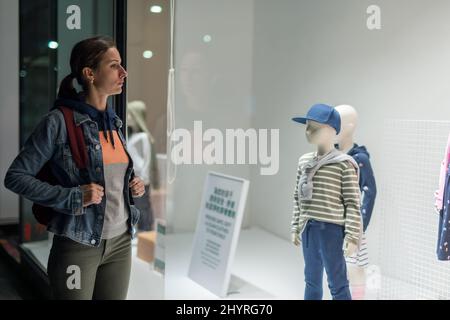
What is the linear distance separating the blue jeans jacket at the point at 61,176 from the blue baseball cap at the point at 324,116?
0.86 m

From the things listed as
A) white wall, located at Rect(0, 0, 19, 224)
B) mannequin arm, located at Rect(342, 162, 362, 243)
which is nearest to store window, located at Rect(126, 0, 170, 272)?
white wall, located at Rect(0, 0, 19, 224)

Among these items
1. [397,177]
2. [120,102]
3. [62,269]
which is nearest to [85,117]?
[120,102]

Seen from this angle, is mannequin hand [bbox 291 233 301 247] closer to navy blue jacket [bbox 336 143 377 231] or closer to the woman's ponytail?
navy blue jacket [bbox 336 143 377 231]

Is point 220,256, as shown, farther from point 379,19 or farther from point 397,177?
point 379,19

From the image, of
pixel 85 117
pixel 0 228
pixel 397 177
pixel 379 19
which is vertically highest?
pixel 379 19

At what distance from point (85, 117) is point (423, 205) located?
1.48m

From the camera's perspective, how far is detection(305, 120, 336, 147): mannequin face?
2.35 meters

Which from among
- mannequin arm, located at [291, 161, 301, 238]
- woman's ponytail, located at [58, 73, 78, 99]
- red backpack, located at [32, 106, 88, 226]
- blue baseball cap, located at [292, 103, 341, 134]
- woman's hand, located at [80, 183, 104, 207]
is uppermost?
woman's ponytail, located at [58, 73, 78, 99]

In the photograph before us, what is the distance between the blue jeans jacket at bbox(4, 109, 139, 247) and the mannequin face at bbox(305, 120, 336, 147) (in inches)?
32.6

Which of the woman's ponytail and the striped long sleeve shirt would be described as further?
the striped long sleeve shirt

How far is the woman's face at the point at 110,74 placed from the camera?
6.73ft

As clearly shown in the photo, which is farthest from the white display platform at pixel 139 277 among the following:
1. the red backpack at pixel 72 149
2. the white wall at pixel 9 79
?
the red backpack at pixel 72 149

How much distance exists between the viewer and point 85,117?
2006 millimetres
